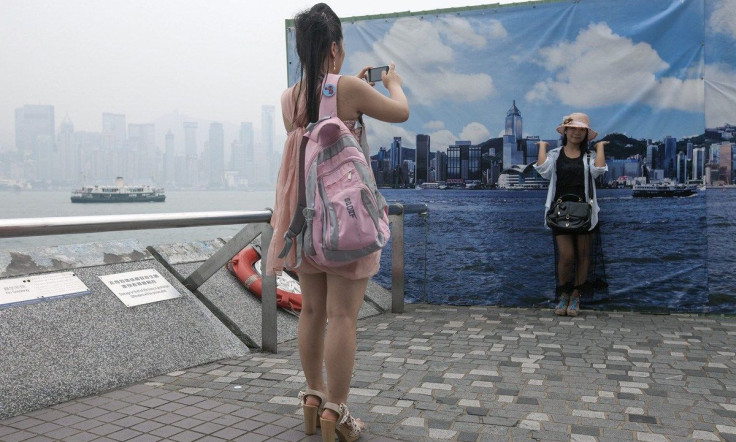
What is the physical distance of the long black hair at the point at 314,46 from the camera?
297 centimetres

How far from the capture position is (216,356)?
4.45 meters

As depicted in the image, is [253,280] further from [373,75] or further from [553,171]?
[553,171]

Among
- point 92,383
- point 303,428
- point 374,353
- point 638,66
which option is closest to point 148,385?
point 92,383

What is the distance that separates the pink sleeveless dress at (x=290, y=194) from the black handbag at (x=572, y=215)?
11.5ft

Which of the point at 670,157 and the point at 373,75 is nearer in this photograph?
the point at 373,75

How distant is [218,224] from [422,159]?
301cm

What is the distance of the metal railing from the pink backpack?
1199 millimetres

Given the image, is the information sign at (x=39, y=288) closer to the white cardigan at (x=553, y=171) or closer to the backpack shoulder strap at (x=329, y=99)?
the backpack shoulder strap at (x=329, y=99)

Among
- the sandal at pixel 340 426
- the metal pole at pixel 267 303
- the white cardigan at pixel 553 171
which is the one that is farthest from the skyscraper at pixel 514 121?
the sandal at pixel 340 426

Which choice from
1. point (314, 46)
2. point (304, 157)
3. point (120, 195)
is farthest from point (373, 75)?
point (120, 195)

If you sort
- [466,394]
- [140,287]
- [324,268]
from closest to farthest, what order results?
[324,268]
[466,394]
[140,287]

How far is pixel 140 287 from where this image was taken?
15.1ft

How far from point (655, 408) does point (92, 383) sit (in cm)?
278

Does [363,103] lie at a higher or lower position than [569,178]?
higher
